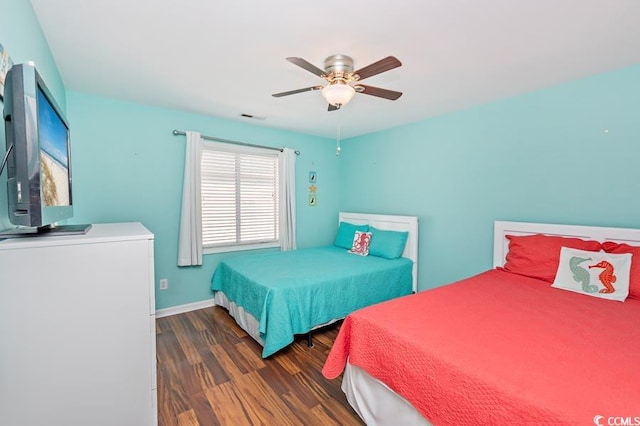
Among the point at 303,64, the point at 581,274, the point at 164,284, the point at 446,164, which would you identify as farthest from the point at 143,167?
the point at 581,274

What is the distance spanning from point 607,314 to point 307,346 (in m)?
2.12

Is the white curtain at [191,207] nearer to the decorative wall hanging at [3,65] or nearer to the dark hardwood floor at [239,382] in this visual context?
the dark hardwood floor at [239,382]

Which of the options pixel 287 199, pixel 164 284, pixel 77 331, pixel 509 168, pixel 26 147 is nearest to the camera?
pixel 26 147

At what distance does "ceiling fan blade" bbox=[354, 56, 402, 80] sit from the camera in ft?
5.20

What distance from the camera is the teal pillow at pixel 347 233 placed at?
13.2 ft

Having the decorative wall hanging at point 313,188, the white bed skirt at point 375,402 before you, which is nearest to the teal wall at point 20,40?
the white bed skirt at point 375,402

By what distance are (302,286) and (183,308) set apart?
1.71 metres

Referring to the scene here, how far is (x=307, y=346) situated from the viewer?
259 centimetres

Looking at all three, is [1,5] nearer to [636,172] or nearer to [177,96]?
[177,96]

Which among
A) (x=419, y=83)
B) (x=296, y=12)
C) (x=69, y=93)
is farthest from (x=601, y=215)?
(x=69, y=93)

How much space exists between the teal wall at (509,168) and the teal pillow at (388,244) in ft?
0.92

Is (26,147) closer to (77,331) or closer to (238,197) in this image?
(77,331)

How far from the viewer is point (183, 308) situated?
331 cm

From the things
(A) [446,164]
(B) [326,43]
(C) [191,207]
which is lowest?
(C) [191,207]
